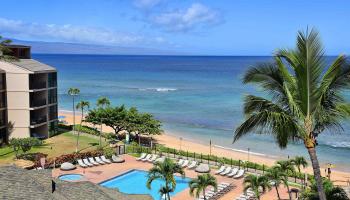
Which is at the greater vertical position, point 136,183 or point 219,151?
point 136,183

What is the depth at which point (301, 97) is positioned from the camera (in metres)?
8.91

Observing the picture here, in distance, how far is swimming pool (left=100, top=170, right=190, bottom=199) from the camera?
97.6ft

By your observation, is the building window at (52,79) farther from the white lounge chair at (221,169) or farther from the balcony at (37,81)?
the white lounge chair at (221,169)

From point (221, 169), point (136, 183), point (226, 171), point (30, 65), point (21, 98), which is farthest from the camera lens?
point (30, 65)

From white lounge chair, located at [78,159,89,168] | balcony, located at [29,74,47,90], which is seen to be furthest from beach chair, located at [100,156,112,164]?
balcony, located at [29,74,47,90]

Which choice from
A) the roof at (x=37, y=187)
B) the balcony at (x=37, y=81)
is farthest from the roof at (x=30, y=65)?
the roof at (x=37, y=187)

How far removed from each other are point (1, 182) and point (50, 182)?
1634mm

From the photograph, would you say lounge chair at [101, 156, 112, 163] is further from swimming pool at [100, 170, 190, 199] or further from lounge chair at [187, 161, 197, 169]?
lounge chair at [187, 161, 197, 169]

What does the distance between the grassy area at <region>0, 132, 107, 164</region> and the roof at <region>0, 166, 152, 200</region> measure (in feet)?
71.6

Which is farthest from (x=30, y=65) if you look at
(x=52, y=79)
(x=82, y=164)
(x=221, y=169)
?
(x=221, y=169)

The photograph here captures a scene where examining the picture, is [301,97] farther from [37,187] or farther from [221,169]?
[221,169]

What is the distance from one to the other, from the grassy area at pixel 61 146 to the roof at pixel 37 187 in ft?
71.6

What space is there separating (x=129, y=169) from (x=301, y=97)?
87.6 ft

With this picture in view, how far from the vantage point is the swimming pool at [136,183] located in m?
29.7
